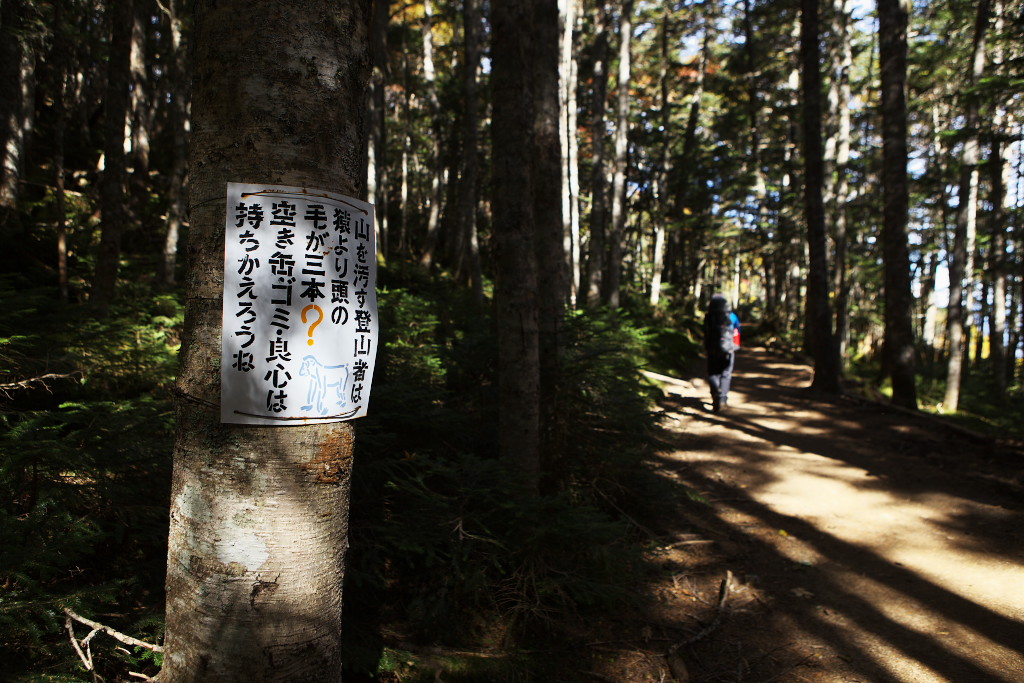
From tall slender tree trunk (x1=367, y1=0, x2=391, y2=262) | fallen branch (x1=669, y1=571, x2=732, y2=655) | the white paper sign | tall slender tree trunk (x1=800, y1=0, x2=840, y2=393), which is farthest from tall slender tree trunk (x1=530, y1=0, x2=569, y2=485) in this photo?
tall slender tree trunk (x1=367, y1=0, x2=391, y2=262)

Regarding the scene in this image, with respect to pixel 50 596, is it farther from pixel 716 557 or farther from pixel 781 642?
pixel 716 557

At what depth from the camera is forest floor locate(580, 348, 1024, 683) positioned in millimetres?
3770

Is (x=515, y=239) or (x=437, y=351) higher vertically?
(x=515, y=239)

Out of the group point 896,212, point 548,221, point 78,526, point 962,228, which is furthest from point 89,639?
point 962,228

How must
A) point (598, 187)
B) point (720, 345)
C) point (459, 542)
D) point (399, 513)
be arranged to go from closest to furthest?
point (459, 542)
point (399, 513)
point (720, 345)
point (598, 187)

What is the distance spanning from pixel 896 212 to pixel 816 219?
197cm

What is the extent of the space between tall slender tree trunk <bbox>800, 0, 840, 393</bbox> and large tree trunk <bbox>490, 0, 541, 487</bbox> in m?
9.49

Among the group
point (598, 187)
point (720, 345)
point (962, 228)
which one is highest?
point (598, 187)

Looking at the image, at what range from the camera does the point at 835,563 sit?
5.22m

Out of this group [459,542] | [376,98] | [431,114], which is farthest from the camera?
[431,114]

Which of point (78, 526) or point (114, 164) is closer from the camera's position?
point (78, 526)

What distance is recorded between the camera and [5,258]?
344 inches

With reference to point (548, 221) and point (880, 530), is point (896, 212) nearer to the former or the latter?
point (880, 530)

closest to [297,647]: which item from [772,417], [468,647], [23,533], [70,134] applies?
[23,533]
